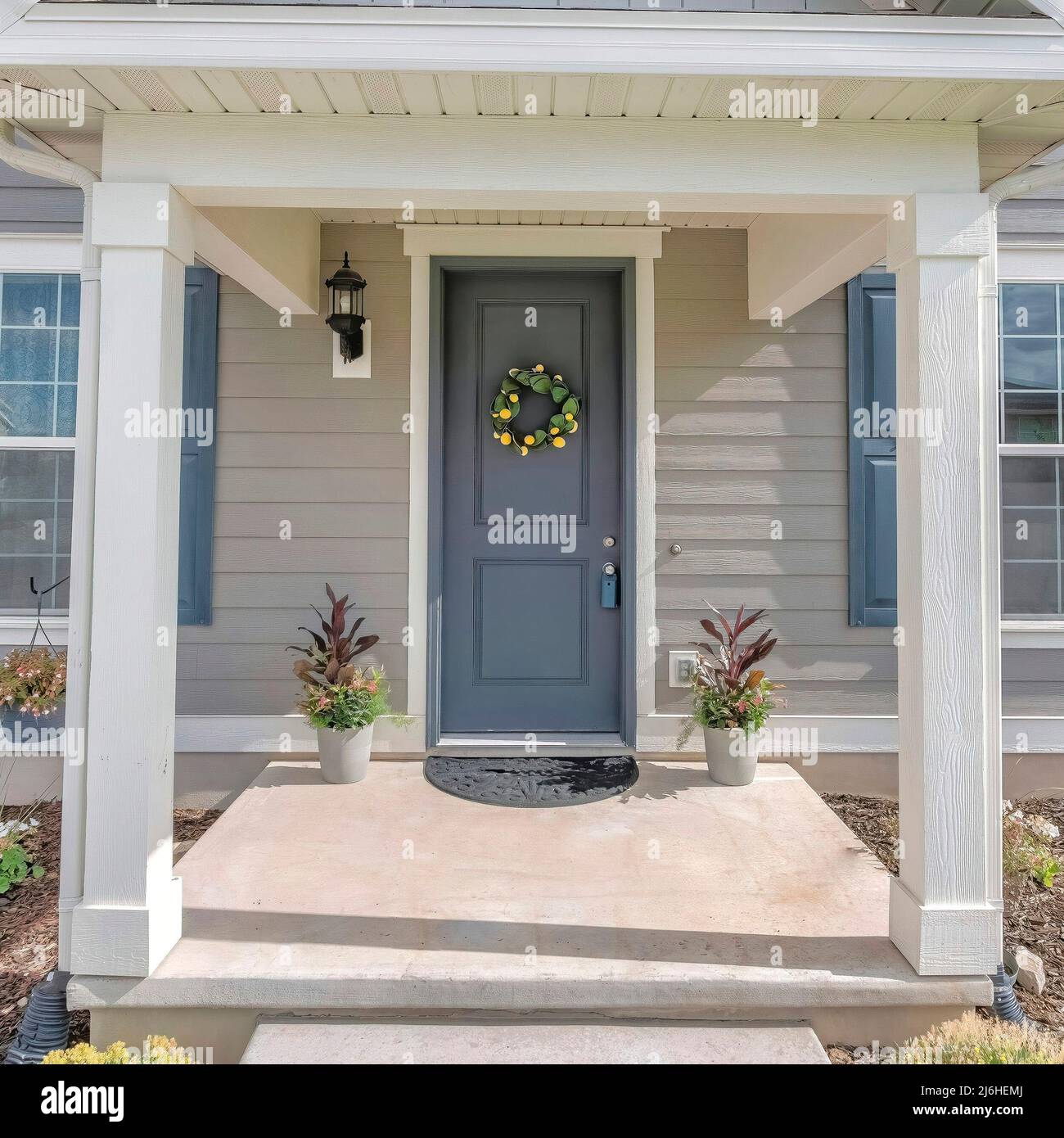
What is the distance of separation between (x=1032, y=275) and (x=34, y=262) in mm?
4674

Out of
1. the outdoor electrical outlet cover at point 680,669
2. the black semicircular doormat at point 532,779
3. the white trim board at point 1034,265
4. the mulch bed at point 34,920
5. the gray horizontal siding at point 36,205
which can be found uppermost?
the gray horizontal siding at point 36,205

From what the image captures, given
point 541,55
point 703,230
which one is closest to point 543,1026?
point 541,55

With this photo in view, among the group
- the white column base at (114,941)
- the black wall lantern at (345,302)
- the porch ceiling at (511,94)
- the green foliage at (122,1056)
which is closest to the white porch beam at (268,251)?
the black wall lantern at (345,302)

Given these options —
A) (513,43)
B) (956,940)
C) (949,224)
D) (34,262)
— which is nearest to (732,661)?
(956,940)

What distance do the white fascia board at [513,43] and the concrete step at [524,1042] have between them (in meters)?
2.34

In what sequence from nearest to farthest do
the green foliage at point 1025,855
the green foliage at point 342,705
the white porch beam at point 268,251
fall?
the white porch beam at point 268,251 → the green foliage at point 1025,855 → the green foliage at point 342,705

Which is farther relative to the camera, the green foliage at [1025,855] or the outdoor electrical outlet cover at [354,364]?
the outdoor electrical outlet cover at [354,364]

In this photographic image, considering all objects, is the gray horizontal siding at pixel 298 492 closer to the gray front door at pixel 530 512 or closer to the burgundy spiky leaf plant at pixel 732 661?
the gray front door at pixel 530 512

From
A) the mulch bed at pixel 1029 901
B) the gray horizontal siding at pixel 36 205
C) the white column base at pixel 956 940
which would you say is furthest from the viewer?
the gray horizontal siding at pixel 36 205

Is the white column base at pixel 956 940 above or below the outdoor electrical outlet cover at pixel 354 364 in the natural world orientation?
below

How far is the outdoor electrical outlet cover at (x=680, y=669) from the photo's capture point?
3.58 meters

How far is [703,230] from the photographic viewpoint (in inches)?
142

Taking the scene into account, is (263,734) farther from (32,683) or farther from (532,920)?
(532,920)

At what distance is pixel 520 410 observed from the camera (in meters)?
3.66
